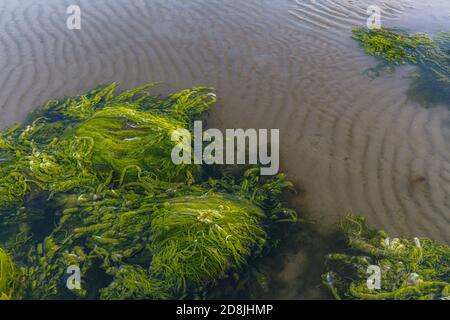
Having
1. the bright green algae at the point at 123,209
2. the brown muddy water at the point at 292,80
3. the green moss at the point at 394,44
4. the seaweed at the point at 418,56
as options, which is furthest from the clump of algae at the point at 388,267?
the green moss at the point at 394,44

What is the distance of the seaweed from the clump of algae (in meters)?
2.46

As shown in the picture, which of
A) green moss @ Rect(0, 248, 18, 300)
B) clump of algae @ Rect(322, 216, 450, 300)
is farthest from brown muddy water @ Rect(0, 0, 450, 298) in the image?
green moss @ Rect(0, 248, 18, 300)

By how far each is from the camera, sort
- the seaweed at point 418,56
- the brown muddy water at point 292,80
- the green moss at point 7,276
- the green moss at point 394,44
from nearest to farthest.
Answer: the green moss at point 7,276 → the brown muddy water at point 292,80 → the seaweed at point 418,56 → the green moss at point 394,44

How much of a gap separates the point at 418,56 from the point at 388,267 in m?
4.14

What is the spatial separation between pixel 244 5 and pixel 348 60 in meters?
2.62

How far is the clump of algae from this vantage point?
300 centimetres

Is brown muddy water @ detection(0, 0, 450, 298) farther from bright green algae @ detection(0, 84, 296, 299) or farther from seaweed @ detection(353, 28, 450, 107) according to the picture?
bright green algae @ detection(0, 84, 296, 299)

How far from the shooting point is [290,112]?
493 centimetres

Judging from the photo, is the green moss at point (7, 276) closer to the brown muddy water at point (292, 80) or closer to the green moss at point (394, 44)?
the brown muddy water at point (292, 80)

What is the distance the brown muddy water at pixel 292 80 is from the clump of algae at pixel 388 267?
0.54ft

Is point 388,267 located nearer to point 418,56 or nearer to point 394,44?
point 418,56

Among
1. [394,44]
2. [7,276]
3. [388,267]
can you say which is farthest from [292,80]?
[7,276]

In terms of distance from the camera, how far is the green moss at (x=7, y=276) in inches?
118

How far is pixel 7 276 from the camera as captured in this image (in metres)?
3.08
